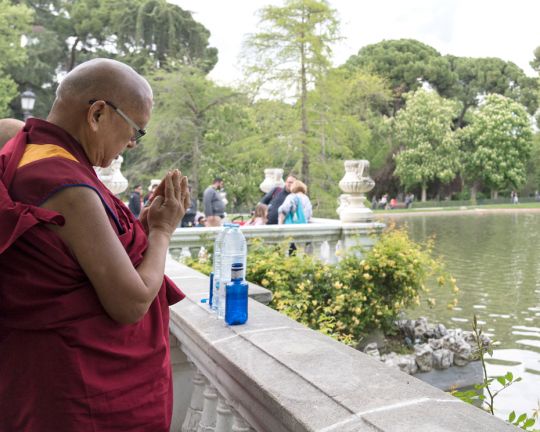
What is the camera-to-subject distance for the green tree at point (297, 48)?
1909 centimetres

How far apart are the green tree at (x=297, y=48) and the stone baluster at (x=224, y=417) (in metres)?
18.1

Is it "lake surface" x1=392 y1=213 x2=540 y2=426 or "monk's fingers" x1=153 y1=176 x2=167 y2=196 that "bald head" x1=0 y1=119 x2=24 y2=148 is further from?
"lake surface" x1=392 y1=213 x2=540 y2=426

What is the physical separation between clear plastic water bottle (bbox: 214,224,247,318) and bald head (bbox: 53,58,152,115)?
1109 mm

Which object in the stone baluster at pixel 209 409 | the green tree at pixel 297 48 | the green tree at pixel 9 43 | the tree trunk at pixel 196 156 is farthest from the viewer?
the green tree at pixel 9 43

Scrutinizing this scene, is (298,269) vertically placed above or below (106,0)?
below

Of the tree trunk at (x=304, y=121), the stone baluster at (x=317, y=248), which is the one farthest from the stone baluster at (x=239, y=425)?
the tree trunk at (x=304, y=121)

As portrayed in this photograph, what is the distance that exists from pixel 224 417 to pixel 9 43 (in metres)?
31.3

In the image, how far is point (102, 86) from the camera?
141 cm

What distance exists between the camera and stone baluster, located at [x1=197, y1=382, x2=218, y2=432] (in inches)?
81.9

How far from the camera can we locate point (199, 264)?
586 centimetres

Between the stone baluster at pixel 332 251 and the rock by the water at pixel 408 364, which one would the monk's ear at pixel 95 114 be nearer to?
the rock by the water at pixel 408 364

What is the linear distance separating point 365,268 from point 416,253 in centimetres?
67

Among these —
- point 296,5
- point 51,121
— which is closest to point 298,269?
point 51,121

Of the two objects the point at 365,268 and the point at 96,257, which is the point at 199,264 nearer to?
the point at 365,268
